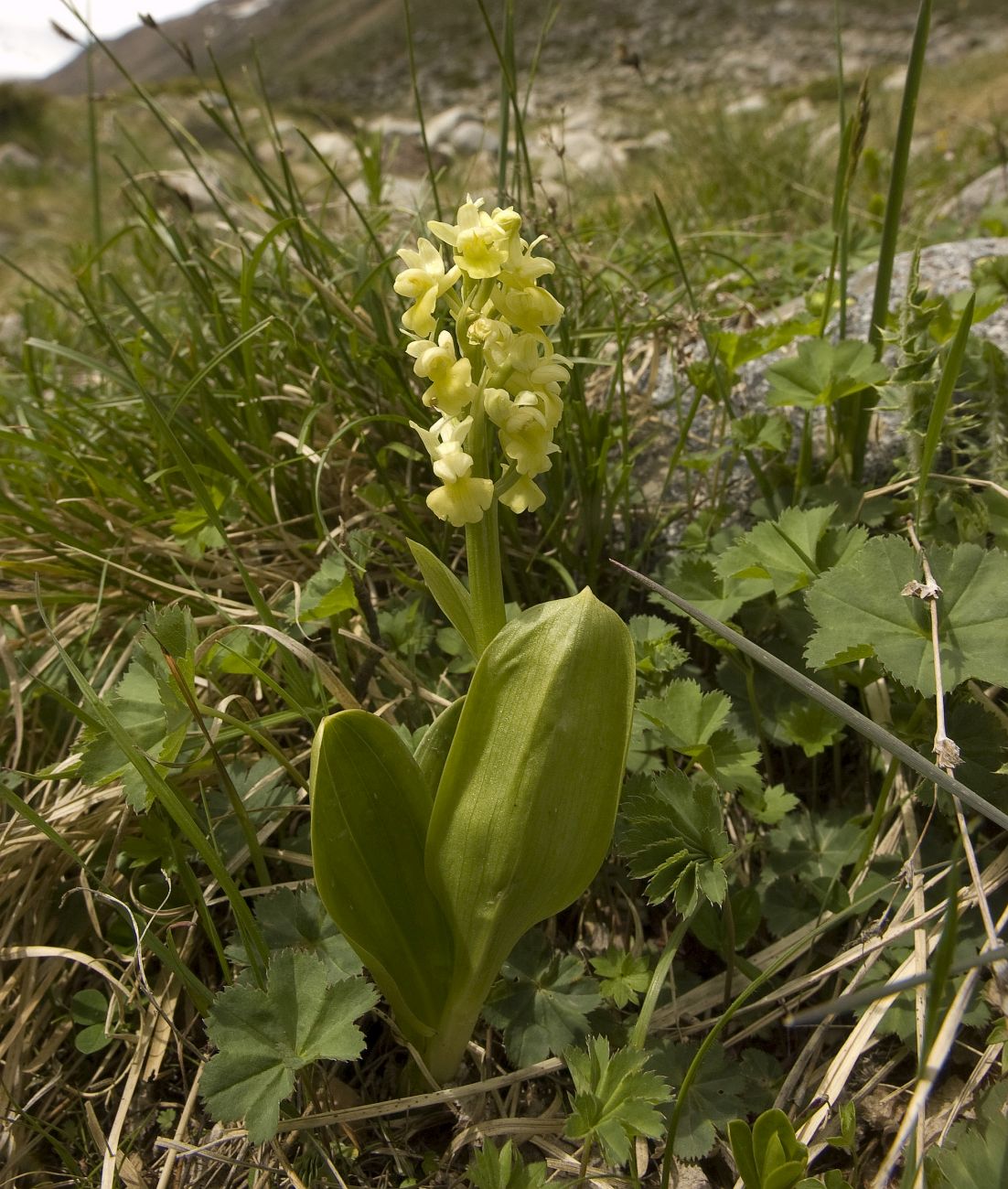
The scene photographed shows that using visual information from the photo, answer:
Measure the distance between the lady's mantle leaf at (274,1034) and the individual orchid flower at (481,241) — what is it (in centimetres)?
85

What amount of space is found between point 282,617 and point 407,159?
9.15 meters

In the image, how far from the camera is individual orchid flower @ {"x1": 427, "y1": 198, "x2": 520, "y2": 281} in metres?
0.96

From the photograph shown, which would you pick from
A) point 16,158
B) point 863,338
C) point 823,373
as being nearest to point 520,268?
point 823,373

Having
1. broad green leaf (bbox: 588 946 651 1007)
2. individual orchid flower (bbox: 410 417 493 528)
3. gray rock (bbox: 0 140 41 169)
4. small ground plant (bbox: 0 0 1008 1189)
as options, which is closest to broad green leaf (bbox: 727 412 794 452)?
small ground plant (bbox: 0 0 1008 1189)

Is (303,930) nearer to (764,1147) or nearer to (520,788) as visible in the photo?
(520,788)

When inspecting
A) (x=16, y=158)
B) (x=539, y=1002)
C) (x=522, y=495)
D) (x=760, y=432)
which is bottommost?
(x=539, y=1002)

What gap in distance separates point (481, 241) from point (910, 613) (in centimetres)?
75

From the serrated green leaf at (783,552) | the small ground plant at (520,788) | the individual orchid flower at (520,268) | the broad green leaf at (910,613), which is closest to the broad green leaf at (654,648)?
the small ground plant at (520,788)

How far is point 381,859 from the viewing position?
3.47ft

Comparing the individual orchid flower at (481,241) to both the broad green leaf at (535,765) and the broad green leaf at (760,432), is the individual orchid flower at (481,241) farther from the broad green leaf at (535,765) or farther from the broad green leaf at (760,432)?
the broad green leaf at (760,432)

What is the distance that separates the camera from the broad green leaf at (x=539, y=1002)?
1.14 meters

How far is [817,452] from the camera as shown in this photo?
1.83 meters

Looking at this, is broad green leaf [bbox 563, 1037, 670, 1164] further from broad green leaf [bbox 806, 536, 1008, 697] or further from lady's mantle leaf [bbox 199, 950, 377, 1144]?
broad green leaf [bbox 806, 536, 1008, 697]

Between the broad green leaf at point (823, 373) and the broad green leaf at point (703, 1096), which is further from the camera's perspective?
the broad green leaf at point (823, 373)
